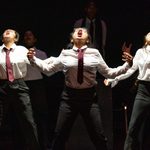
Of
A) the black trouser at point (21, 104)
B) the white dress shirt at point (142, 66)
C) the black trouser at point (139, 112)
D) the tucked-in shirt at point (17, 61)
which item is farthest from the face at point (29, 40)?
the black trouser at point (139, 112)

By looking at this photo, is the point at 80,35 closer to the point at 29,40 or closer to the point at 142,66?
the point at 142,66

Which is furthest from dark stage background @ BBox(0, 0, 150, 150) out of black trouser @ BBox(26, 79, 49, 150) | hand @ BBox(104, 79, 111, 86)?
hand @ BBox(104, 79, 111, 86)

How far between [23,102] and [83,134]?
86 centimetres

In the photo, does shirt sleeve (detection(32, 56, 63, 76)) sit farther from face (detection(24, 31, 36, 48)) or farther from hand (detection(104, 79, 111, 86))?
face (detection(24, 31, 36, 48))

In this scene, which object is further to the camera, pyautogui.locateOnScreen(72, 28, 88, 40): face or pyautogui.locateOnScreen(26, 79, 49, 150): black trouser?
pyautogui.locateOnScreen(26, 79, 49, 150): black trouser

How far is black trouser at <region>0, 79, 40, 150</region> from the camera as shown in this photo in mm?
6258

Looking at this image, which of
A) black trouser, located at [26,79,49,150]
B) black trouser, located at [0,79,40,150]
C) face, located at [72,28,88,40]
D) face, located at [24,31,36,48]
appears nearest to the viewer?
face, located at [72,28,88,40]

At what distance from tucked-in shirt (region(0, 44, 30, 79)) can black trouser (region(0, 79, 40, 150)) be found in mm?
79

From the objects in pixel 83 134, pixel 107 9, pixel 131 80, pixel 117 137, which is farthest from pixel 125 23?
pixel 83 134

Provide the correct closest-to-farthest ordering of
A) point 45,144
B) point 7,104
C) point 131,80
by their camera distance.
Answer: point 7,104 → point 45,144 → point 131,80

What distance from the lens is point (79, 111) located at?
19.6ft

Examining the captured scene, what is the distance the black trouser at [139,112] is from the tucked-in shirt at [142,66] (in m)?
0.08

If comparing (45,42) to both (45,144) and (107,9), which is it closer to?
(107,9)

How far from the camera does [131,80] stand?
7.42m
